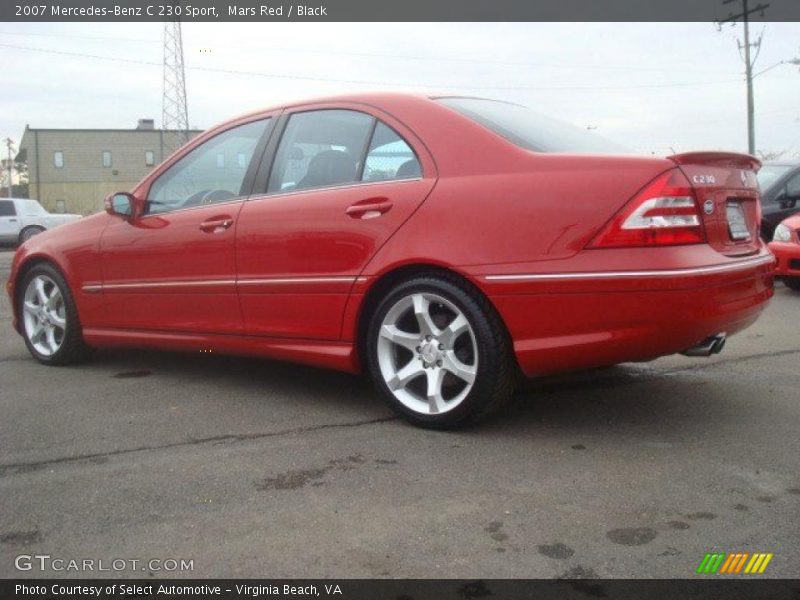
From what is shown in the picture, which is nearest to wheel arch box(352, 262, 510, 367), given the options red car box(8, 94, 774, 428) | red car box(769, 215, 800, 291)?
red car box(8, 94, 774, 428)

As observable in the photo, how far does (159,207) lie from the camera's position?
14.9 feet

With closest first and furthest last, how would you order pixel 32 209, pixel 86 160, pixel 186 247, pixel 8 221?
pixel 186 247 < pixel 8 221 < pixel 32 209 < pixel 86 160

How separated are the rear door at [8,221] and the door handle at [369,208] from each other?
73.3 feet

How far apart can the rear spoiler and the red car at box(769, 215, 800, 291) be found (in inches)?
182

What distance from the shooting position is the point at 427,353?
3.42m

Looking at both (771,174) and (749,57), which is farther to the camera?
(749,57)

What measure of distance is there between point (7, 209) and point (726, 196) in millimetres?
23569

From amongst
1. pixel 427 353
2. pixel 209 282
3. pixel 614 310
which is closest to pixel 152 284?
pixel 209 282

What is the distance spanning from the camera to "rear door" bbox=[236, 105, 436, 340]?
11.5ft

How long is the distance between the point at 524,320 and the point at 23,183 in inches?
3984

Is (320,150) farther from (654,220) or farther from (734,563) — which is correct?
(734,563)

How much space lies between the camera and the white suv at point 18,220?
904 inches

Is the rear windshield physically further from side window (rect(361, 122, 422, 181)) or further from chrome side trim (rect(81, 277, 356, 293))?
chrome side trim (rect(81, 277, 356, 293))

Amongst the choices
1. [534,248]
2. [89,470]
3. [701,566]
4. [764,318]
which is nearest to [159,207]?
[89,470]
